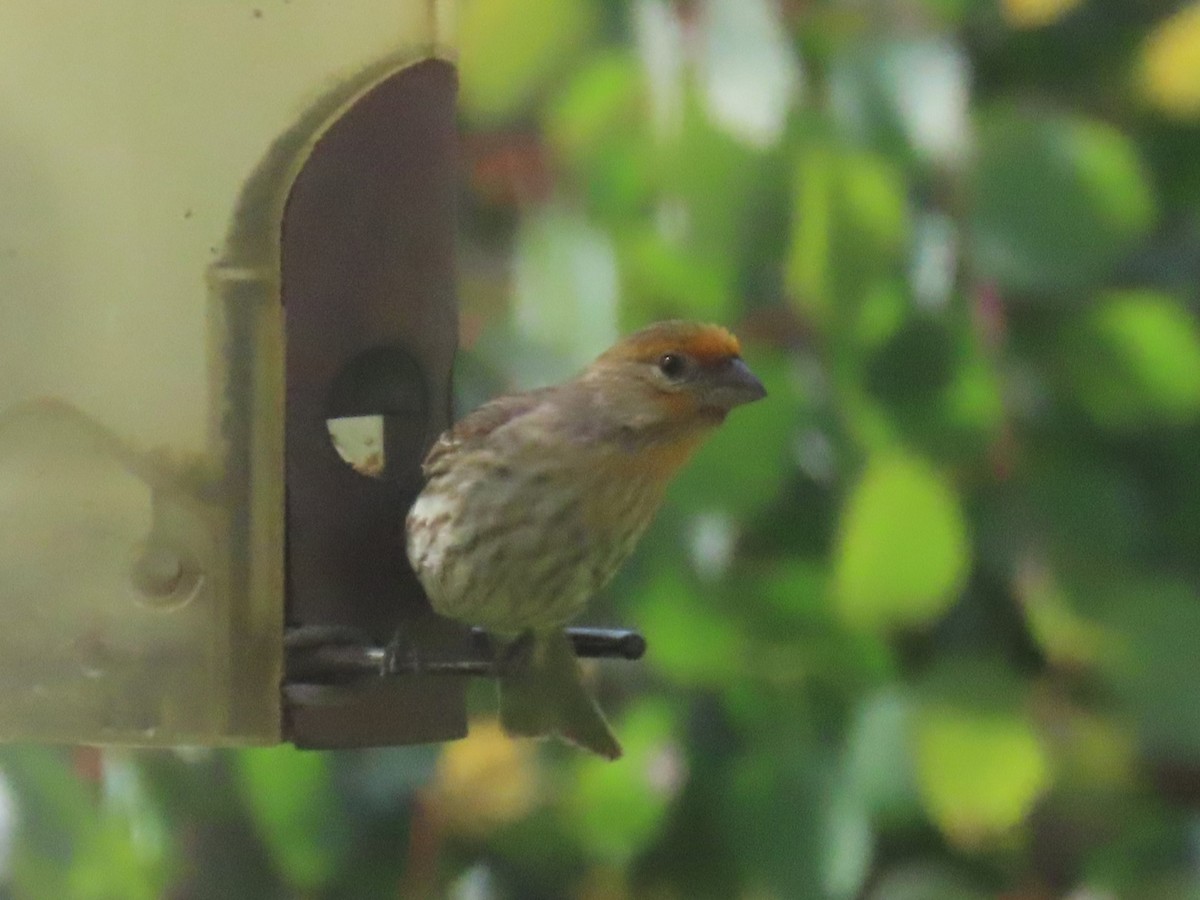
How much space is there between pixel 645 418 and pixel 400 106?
560 mm

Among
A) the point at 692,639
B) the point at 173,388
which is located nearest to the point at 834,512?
the point at 692,639

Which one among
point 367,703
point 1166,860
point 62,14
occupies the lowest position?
point 1166,860

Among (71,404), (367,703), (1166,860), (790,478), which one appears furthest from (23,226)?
(1166,860)

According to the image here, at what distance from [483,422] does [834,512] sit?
1.68ft

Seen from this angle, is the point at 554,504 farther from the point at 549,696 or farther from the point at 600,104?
the point at 600,104

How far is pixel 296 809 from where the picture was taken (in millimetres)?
3418

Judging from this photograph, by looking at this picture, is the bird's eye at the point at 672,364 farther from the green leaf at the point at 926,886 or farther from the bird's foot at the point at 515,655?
the green leaf at the point at 926,886

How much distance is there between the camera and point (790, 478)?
3479mm

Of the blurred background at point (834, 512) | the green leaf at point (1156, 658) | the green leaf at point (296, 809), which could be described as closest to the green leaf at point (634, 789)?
the blurred background at point (834, 512)

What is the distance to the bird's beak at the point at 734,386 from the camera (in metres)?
3.26

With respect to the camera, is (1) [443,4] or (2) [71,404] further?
(1) [443,4]

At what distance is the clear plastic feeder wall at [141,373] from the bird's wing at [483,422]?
0.29 meters

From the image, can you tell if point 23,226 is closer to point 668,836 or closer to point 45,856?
point 45,856

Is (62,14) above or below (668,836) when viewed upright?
above
